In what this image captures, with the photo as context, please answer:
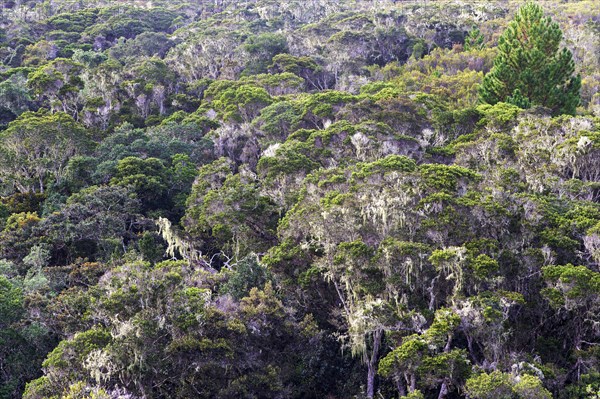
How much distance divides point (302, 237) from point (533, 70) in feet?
61.2

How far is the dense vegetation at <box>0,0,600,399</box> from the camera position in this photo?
13586mm

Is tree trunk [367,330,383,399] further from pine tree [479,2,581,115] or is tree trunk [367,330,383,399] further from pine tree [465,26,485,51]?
pine tree [465,26,485,51]

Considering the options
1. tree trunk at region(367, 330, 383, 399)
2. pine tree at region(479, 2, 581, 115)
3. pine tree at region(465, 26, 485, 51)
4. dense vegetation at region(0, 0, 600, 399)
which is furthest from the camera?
pine tree at region(465, 26, 485, 51)

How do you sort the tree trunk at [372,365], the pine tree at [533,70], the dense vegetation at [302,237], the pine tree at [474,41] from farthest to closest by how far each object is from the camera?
the pine tree at [474,41] < the pine tree at [533,70] < the tree trunk at [372,365] < the dense vegetation at [302,237]

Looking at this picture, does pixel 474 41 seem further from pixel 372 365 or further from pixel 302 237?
pixel 372 365

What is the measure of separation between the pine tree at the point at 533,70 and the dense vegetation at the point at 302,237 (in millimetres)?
105

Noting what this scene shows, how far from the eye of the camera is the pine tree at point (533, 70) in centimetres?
2991

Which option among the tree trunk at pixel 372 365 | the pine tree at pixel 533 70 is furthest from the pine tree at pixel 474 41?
the tree trunk at pixel 372 365

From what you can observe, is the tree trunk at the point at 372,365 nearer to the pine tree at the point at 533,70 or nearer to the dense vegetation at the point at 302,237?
the dense vegetation at the point at 302,237

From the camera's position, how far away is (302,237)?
17.8m

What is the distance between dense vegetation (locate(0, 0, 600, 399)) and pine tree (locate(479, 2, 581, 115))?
105mm

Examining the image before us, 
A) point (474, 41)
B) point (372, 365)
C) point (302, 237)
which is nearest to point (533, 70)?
point (474, 41)

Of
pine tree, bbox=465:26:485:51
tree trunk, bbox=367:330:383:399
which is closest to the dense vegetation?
tree trunk, bbox=367:330:383:399

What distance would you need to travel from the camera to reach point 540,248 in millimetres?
15203
